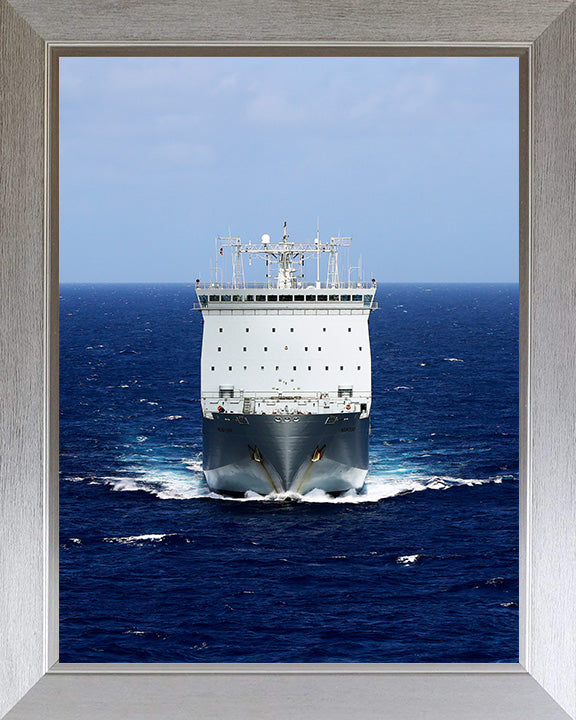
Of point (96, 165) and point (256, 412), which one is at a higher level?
point (96, 165)

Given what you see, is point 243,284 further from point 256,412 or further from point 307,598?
point 307,598

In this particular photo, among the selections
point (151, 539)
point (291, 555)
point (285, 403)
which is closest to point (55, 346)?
point (291, 555)

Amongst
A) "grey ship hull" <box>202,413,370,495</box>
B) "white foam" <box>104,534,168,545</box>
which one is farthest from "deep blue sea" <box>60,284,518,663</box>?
"grey ship hull" <box>202,413,370,495</box>

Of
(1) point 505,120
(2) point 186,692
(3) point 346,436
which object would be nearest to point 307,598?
(3) point 346,436

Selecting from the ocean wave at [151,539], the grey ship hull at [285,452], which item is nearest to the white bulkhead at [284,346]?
the grey ship hull at [285,452]

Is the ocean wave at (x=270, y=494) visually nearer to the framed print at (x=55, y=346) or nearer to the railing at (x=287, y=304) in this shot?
the railing at (x=287, y=304)
